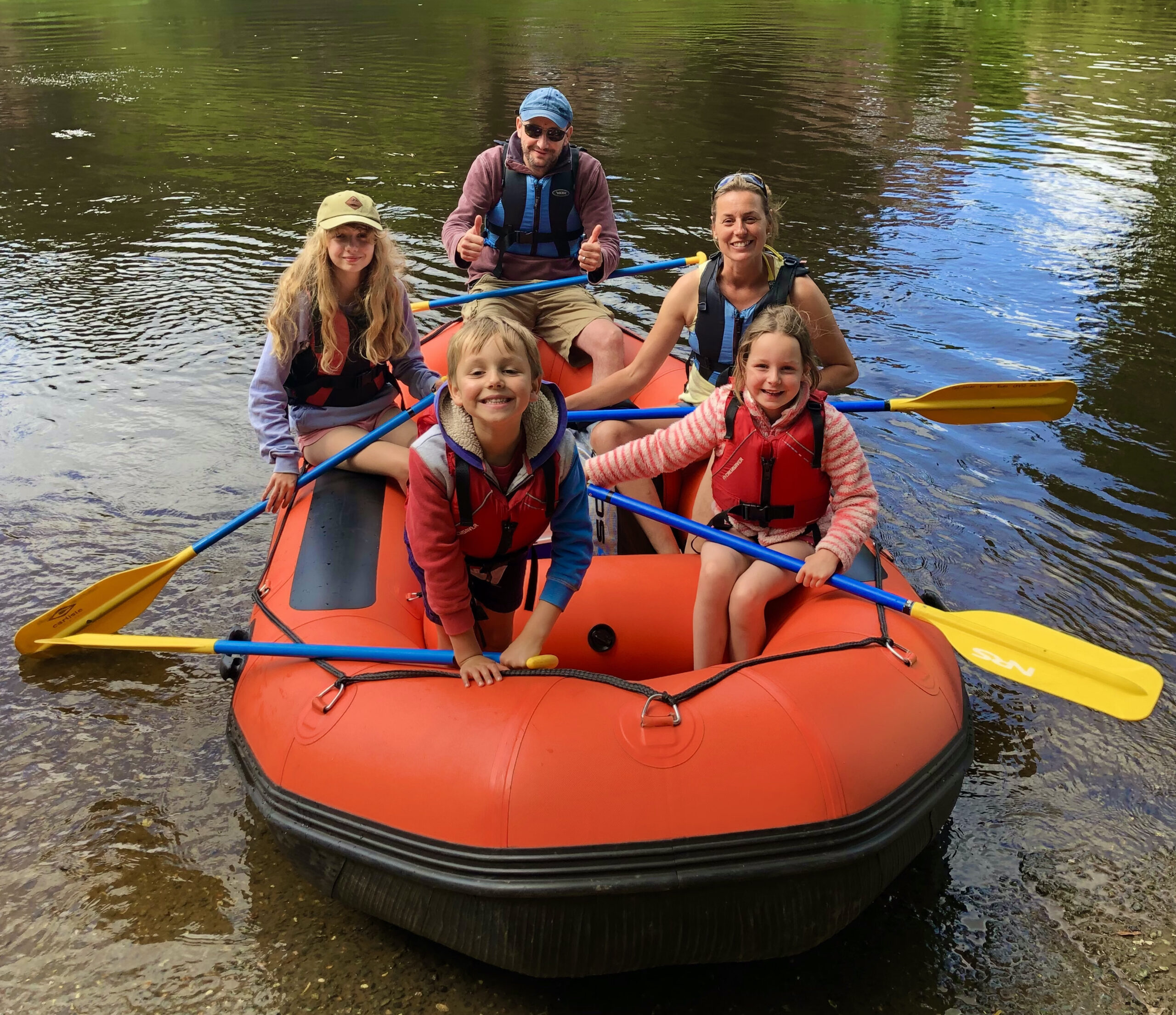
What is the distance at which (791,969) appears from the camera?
2.45 m

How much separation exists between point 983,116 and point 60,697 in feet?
37.4

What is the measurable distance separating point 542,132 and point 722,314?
1.44 m

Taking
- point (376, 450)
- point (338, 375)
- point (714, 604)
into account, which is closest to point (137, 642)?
point (376, 450)

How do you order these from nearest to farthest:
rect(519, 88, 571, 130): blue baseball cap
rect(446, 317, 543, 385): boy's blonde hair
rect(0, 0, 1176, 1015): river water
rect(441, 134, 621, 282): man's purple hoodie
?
rect(446, 317, 543, 385): boy's blonde hair → rect(0, 0, 1176, 1015): river water → rect(519, 88, 571, 130): blue baseball cap → rect(441, 134, 621, 282): man's purple hoodie

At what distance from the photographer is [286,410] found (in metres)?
3.40

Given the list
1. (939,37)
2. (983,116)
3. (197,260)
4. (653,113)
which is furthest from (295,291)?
(939,37)

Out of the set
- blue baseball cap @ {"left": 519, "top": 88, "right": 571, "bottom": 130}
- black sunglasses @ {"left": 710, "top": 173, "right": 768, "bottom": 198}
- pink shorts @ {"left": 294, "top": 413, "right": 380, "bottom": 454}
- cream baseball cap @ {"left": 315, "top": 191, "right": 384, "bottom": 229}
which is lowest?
pink shorts @ {"left": 294, "top": 413, "right": 380, "bottom": 454}

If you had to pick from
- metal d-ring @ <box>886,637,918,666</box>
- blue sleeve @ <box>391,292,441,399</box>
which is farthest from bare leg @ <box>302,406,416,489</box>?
metal d-ring @ <box>886,637,918,666</box>

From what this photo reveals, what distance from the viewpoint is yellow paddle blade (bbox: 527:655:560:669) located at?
237 cm

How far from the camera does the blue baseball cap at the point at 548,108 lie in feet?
13.7

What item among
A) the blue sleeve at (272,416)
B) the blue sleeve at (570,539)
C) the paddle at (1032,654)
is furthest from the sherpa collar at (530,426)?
the blue sleeve at (272,416)

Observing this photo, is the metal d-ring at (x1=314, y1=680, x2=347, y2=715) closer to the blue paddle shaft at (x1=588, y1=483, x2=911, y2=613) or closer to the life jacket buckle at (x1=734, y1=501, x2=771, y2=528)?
the blue paddle shaft at (x1=588, y1=483, x2=911, y2=613)

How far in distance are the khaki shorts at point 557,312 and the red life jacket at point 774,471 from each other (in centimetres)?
150

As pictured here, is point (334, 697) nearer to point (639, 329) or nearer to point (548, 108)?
point (548, 108)
